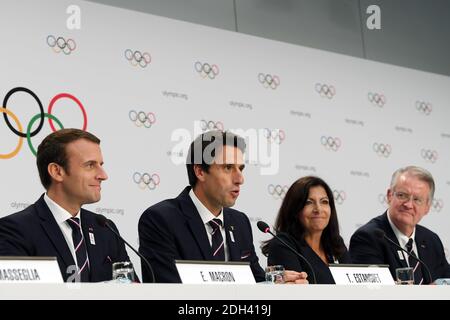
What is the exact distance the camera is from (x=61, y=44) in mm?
5363

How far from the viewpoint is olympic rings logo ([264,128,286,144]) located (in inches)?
250

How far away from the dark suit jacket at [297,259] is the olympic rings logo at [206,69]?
181cm

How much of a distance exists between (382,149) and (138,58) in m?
2.40

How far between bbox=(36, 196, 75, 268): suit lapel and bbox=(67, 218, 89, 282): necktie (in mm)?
51

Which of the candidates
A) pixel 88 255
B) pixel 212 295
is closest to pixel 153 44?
pixel 88 255

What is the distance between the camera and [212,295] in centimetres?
279

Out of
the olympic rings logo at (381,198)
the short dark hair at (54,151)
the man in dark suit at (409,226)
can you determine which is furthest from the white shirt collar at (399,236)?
the short dark hair at (54,151)

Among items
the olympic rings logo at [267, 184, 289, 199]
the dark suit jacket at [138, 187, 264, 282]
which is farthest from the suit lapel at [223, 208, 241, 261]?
the olympic rings logo at [267, 184, 289, 199]

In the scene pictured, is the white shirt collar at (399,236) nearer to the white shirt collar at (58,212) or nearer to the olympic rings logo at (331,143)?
the olympic rings logo at (331,143)

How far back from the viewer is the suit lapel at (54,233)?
371 centimetres

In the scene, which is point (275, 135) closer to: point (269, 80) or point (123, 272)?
point (269, 80)

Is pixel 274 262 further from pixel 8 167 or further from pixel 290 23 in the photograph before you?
pixel 290 23

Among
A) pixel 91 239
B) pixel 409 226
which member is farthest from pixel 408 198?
pixel 91 239
